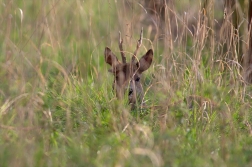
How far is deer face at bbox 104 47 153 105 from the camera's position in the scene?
5.57m

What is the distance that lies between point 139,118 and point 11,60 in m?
1.26

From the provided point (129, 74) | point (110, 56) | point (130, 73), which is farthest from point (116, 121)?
point (110, 56)

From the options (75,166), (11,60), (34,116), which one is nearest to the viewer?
(75,166)

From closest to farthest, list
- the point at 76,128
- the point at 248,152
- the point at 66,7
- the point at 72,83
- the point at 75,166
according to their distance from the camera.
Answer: the point at 75,166 < the point at 248,152 < the point at 76,128 < the point at 72,83 < the point at 66,7

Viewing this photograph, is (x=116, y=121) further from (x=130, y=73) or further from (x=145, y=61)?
(x=145, y=61)

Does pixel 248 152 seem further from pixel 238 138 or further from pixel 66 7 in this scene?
pixel 66 7

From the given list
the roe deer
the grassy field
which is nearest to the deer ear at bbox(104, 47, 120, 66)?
the roe deer

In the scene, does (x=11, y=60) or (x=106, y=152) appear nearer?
(x=106, y=152)

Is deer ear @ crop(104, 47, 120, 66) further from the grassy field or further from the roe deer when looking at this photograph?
the grassy field

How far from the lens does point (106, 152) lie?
405 cm

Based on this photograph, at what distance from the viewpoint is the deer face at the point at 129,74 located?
5.57m

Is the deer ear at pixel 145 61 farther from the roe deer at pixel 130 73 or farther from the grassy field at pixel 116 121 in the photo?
the grassy field at pixel 116 121

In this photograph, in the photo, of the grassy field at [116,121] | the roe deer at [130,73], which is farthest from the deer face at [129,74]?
the grassy field at [116,121]

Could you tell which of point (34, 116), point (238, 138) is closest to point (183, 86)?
point (238, 138)
